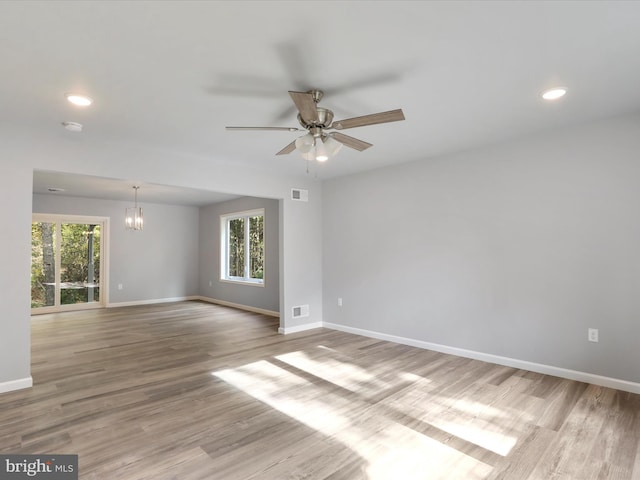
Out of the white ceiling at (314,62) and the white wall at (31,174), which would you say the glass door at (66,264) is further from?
the white ceiling at (314,62)

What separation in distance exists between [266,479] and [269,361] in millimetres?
2050

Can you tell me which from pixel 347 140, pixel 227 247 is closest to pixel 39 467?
pixel 347 140

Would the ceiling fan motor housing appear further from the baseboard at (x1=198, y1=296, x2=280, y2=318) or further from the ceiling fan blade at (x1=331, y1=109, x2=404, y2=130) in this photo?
the baseboard at (x1=198, y1=296, x2=280, y2=318)

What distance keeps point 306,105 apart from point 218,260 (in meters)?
6.78

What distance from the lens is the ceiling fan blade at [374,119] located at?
7.50 ft

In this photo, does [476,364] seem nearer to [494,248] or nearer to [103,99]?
[494,248]

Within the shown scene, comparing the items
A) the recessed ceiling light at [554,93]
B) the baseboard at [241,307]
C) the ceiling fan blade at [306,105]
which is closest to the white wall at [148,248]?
the baseboard at [241,307]

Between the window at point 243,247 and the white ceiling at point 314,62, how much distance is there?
4027 millimetres

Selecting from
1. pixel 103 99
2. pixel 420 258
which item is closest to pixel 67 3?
pixel 103 99

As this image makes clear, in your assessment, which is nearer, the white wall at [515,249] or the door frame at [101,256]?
the white wall at [515,249]

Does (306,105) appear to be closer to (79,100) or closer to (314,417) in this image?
(79,100)

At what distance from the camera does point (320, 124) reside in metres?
2.62

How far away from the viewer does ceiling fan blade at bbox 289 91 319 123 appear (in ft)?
6.83

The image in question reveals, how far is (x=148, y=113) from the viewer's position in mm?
2973
